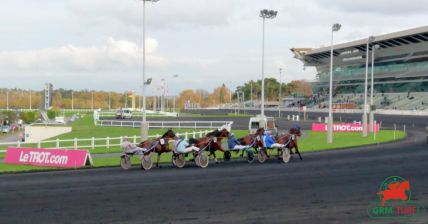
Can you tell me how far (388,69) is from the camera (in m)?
112

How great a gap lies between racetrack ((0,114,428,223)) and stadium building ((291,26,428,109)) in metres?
70.7

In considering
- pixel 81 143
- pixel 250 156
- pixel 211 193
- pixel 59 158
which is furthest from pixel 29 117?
pixel 211 193

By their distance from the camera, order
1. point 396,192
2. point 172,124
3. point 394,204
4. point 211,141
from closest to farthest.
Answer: point 394,204
point 396,192
point 211,141
point 172,124

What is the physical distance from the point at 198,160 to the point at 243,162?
9.22 ft

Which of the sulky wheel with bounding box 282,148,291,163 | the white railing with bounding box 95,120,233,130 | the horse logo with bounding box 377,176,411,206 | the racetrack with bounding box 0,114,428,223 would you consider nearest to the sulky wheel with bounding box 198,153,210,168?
the racetrack with bounding box 0,114,428,223

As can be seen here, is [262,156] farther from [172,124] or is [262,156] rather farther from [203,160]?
[172,124]

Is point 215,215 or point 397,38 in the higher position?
point 397,38

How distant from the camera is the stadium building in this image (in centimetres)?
→ 10106

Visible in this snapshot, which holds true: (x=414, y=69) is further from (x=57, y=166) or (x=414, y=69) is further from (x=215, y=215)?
(x=215, y=215)

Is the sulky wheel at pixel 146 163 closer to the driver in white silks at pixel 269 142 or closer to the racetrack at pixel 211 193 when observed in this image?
the racetrack at pixel 211 193

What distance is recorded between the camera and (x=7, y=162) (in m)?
26.0

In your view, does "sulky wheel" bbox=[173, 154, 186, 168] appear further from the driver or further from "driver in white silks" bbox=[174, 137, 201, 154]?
the driver

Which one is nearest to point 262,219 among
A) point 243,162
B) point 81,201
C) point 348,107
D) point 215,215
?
point 215,215

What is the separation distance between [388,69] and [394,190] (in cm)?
10030
